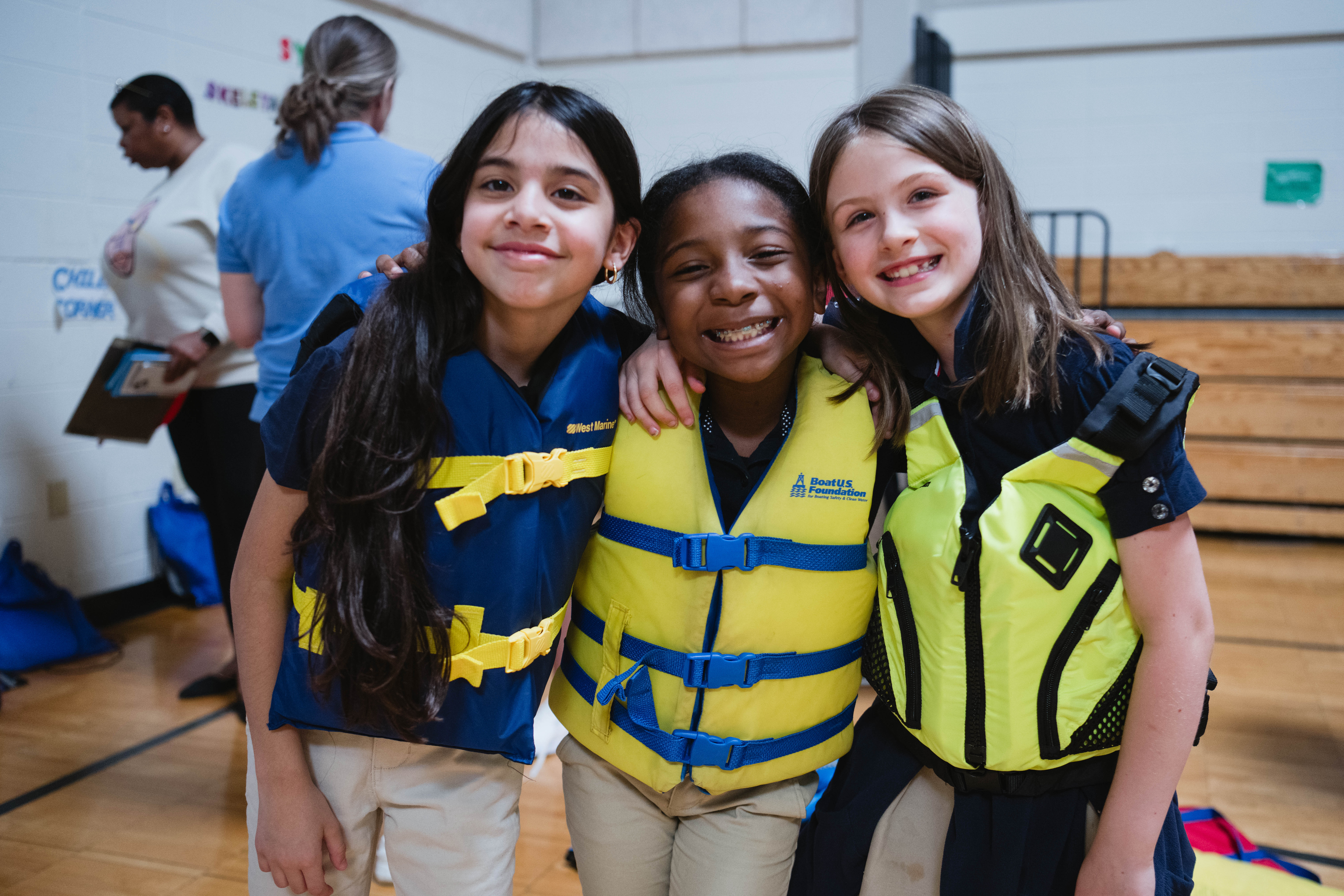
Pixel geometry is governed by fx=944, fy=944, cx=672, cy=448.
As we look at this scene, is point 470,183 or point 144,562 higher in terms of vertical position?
point 470,183

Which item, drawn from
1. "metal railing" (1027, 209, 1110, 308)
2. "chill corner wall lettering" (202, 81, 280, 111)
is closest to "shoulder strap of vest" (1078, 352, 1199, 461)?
"chill corner wall lettering" (202, 81, 280, 111)

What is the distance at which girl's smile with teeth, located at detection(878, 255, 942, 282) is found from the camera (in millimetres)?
1178

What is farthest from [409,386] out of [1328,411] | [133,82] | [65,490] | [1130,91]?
[1130,91]

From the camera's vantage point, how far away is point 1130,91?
5.97 m

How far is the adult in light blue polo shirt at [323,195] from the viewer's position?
6.58 feet

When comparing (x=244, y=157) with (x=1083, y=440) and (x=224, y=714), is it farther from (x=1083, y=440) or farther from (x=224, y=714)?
(x=1083, y=440)

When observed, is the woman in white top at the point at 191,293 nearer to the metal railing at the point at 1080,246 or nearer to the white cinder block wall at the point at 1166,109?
the metal railing at the point at 1080,246

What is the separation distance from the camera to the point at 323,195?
2.00 meters

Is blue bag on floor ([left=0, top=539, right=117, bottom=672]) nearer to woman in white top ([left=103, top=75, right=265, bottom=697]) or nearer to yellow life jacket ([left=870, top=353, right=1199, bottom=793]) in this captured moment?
woman in white top ([left=103, top=75, right=265, bottom=697])

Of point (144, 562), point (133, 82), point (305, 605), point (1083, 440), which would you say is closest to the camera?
point (1083, 440)

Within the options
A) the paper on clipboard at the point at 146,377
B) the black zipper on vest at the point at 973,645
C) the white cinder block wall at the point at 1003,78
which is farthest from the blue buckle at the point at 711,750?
the white cinder block wall at the point at 1003,78

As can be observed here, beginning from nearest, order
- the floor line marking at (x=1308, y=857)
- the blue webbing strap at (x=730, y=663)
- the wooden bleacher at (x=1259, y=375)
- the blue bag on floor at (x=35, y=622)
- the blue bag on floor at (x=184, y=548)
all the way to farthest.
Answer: the blue webbing strap at (x=730, y=663), the floor line marking at (x=1308, y=857), the blue bag on floor at (x=35, y=622), the blue bag on floor at (x=184, y=548), the wooden bleacher at (x=1259, y=375)

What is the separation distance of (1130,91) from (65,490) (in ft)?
20.3

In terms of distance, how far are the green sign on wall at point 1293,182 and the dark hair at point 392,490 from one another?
6.08m
